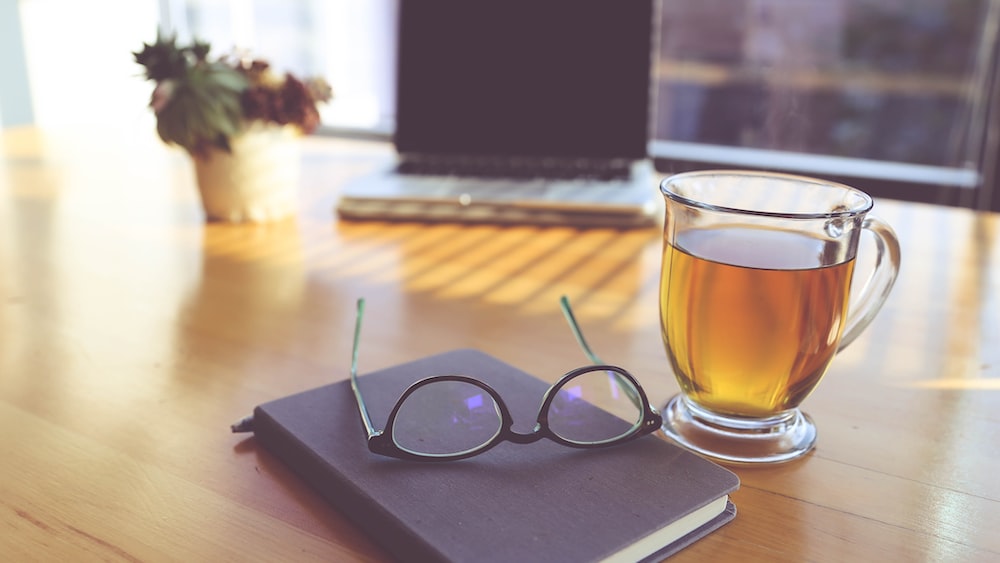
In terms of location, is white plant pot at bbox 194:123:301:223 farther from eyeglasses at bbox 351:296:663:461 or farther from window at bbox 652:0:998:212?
window at bbox 652:0:998:212

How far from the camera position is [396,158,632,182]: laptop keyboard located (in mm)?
1256

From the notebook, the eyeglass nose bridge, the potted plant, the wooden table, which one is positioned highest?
the potted plant

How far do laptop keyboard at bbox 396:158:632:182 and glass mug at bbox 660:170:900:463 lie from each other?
67 cm

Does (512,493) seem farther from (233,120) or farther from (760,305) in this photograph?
(233,120)

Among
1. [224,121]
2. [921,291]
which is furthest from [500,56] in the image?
[921,291]

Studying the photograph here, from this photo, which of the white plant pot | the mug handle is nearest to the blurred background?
the white plant pot

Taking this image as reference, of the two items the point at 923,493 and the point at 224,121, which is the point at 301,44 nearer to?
the point at 224,121

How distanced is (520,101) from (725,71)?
53.8 inches

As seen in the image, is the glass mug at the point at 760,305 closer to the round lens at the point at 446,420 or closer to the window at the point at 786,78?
the round lens at the point at 446,420

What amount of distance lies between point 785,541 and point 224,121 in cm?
88

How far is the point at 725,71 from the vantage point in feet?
8.06

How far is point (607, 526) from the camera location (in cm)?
42

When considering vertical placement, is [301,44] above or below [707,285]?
above

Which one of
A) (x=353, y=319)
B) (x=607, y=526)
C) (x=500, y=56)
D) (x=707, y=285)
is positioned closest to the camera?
(x=607, y=526)
